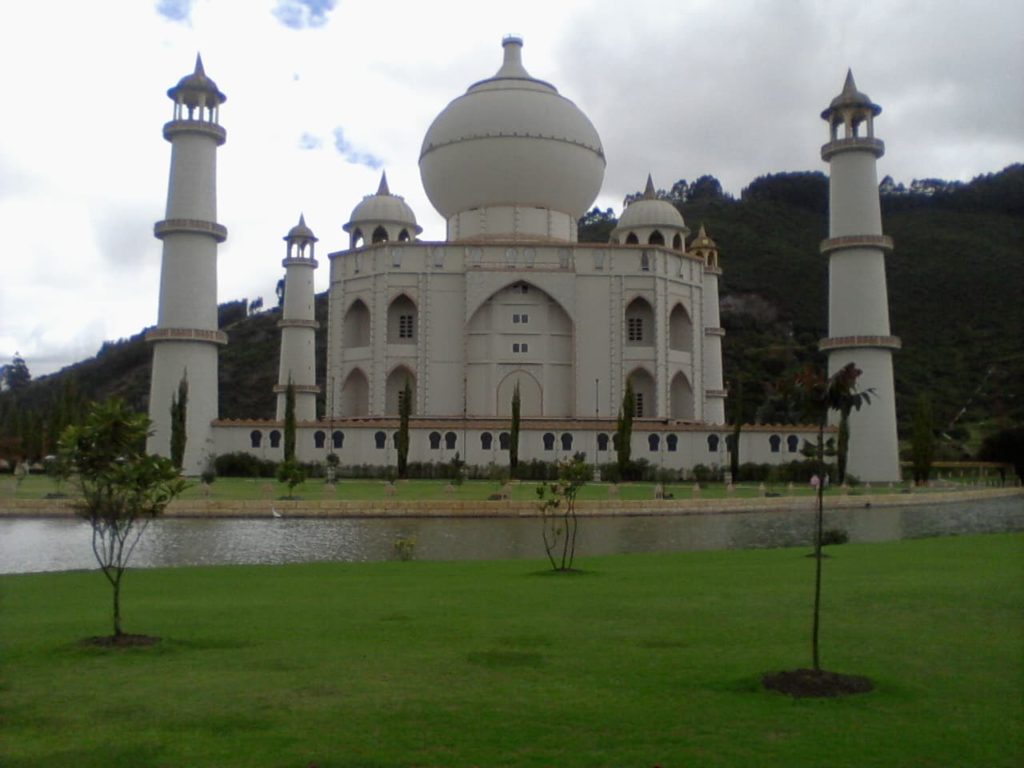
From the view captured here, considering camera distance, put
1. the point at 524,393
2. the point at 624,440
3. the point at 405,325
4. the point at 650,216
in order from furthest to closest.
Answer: the point at 650,216 → the point at 405,325 → the point at 524,393 → the point at 624,440

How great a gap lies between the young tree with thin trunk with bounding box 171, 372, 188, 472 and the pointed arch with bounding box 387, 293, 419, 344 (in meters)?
9.80

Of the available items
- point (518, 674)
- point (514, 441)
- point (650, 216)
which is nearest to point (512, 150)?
point (650, 216)

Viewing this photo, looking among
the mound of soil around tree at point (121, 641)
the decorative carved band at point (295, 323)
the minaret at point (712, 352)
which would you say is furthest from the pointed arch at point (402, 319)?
the mound of soil around tree at point (121, 641)

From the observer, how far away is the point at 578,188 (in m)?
43.8

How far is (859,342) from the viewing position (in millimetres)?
37219

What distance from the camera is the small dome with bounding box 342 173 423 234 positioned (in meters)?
46.1

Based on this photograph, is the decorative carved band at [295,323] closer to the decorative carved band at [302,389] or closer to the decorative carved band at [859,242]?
the decorative carved band at [302,389]

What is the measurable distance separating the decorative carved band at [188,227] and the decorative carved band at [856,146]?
2177cm

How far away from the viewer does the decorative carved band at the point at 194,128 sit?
120ft

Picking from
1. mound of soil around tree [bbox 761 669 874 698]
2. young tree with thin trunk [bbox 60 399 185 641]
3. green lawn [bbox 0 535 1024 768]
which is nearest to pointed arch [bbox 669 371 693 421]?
green lawn [bbox 0 535 1024 768]

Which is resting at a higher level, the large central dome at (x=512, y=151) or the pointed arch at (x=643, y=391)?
the large central dome at (x=512, y=151)

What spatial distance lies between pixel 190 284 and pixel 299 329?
26.8 ft

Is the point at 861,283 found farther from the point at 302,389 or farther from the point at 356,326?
the point at 302,389

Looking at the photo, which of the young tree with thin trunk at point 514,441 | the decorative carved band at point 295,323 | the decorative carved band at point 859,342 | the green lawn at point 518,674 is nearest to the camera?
the green lawn at point 518,674
